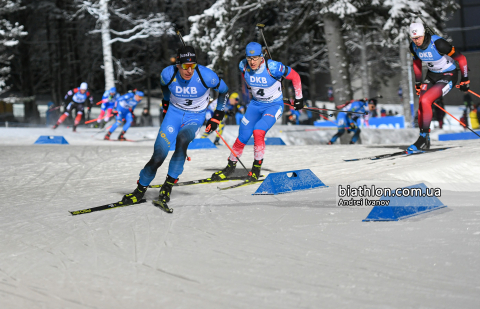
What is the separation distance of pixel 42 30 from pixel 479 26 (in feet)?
104

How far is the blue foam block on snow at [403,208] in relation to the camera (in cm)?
520

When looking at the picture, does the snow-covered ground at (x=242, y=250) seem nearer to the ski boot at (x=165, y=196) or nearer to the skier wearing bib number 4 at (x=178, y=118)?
the ski boot at (x=165, y=196)

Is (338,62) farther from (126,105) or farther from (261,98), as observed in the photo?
(261,98)

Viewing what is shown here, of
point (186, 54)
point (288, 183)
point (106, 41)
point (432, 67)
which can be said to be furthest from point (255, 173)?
point (106, 41)

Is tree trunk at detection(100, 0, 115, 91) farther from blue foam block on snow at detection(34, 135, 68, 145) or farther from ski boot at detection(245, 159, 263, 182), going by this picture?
ski boot at detection(245, 159, 263, 182)

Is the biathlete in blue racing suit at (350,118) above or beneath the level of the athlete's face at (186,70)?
beneath

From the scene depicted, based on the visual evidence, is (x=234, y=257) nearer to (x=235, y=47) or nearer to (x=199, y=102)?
(x=199, y=102)

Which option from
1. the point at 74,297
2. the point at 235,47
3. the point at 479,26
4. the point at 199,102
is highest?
the point at 479,26

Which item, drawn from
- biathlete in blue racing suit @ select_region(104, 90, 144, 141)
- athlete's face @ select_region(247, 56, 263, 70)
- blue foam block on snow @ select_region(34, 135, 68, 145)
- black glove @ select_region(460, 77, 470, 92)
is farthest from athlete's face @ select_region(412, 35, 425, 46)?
blue foam block on snow @ select_region(34, 135, 68, 145)

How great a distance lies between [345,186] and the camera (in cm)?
Result: 739

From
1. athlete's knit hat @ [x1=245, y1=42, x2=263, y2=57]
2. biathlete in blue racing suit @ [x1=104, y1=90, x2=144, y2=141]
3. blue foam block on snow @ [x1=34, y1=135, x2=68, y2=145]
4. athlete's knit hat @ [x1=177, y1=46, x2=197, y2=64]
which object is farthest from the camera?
biathlete in blue racing suit @ [x1=104, y1=90, x2=144, y2=141]

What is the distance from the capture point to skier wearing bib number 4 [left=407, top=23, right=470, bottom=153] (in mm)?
9258

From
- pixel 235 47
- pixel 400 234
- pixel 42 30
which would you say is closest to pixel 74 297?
pixel 400 234

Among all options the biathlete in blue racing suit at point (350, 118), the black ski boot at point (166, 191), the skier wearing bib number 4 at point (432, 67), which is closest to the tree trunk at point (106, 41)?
A: the biathlete in blue racing suit at point (350, 118)
